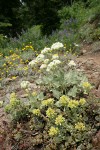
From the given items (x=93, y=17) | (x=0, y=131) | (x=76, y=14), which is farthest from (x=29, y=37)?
(x=0, y=131)

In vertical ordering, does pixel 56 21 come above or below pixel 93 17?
below

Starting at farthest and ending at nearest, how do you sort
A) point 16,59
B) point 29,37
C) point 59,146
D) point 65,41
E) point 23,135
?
point 29,37
point 65,41
point 16,59
point 23,135
point 59,146

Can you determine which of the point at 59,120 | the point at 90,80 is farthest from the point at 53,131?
the point at 90,80

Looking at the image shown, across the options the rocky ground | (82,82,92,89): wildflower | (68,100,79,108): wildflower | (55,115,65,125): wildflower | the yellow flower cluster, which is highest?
(82,82,92,89): wildflower

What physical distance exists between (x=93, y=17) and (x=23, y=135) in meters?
6.76

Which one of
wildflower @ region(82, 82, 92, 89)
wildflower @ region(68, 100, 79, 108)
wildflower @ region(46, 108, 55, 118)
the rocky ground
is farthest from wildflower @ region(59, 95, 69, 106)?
the rocky ground

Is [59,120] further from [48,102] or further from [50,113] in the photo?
[48,102]

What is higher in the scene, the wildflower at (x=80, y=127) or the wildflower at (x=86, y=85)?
the wildflower at (x=86, y=85)

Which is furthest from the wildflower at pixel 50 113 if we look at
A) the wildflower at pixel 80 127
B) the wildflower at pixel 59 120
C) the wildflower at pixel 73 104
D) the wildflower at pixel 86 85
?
the wildflower at pixel 86 85

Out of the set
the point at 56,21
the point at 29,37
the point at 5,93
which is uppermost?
the point at 5,93

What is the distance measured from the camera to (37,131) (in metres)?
4.70

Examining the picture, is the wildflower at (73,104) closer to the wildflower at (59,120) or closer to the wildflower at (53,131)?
the wildflower at (59,120)

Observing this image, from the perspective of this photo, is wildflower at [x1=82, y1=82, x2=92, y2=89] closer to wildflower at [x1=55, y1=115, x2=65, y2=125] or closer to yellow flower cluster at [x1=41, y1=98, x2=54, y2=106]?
yellow flower cluster at [x1=41, y1=98, x2=54, y2=106]

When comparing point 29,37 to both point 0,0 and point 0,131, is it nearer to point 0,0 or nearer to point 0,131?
point 0,0
